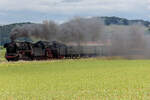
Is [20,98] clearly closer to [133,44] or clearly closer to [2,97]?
[2,97]

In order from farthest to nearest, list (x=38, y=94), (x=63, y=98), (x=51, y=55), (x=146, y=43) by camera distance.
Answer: (x=146, y=43), (x=51, y=55), (x=38, y=94), (x=63, y=98)

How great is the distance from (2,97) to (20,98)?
127cm

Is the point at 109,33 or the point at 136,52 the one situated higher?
the point at 109,33

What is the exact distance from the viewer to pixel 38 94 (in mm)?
18391

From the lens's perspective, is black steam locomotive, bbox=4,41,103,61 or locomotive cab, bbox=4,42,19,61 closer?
locomotive cab, bbox=4,42,19,61

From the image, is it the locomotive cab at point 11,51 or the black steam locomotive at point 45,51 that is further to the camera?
the black steam locomotive at point 45,51

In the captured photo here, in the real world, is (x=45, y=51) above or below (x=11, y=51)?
below

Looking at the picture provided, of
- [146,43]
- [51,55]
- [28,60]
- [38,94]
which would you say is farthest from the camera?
[146,43]

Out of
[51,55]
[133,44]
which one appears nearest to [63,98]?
[51,55]

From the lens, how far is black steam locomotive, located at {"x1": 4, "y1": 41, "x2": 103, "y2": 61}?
56094 mm

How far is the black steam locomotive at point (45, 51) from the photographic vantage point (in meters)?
56.1

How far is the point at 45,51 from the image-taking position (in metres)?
61.0

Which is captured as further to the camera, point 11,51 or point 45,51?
point 45,51

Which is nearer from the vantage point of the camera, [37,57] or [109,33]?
[37,57]
